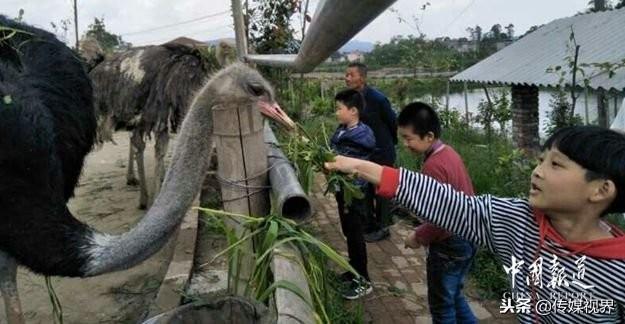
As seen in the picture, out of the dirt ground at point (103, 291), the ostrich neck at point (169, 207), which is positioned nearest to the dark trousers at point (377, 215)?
the dirt ground at point (103, 291)

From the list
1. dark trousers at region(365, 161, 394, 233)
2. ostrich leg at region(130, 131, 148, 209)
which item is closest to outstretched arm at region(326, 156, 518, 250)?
dark trousers at region(365, 161, 394, 233)

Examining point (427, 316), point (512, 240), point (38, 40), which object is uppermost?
point (38, 40)

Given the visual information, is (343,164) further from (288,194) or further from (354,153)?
(354,153)

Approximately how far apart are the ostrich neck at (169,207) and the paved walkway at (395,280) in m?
1.27

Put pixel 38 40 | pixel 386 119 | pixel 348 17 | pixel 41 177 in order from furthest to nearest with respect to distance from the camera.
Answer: pixel 386 119
pixel 38 40
pixel 41 177
pixel 348 17

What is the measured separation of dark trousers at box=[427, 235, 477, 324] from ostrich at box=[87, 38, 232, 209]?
319 cm

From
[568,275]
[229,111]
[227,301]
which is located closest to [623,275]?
[568,275]

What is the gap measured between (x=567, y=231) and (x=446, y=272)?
0.96 m

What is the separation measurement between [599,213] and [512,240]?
0.21 m

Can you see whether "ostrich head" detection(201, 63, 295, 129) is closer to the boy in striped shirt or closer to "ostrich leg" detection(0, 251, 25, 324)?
the boy in striped shirt

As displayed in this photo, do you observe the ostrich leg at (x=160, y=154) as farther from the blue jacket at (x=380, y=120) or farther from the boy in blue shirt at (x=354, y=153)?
the boy in blue shirt at (x=354, y=153)

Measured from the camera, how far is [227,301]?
1.58m

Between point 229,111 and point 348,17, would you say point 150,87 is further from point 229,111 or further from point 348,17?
point 348,17

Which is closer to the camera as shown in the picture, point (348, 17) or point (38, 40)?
point (348, 17)
